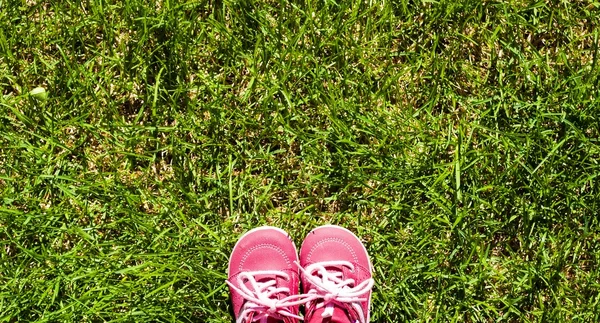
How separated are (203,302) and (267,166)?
55 cm

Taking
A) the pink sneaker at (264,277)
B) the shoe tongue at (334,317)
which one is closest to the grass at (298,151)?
the pink sneaker at (264,277)

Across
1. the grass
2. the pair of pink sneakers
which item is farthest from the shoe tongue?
the grass

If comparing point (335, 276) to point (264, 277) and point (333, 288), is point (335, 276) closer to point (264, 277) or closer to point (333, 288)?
point (333, 288)

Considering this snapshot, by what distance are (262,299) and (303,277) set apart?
0.60 feet

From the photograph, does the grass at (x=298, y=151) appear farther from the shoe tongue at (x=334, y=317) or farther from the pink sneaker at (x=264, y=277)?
the shoe tongue at (x=334, y=317)

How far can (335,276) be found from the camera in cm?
241

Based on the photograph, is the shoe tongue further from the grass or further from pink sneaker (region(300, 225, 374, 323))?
the grass

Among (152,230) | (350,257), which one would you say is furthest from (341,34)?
(152,230)

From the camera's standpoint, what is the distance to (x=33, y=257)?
7.65ft

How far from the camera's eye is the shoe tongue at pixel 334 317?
7.70 feet

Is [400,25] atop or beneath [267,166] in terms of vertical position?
atop

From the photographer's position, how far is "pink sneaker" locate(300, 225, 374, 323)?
234cm

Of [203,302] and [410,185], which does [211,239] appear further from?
[410,185]

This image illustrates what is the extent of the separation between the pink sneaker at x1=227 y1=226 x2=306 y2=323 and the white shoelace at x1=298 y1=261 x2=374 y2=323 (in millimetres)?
70
